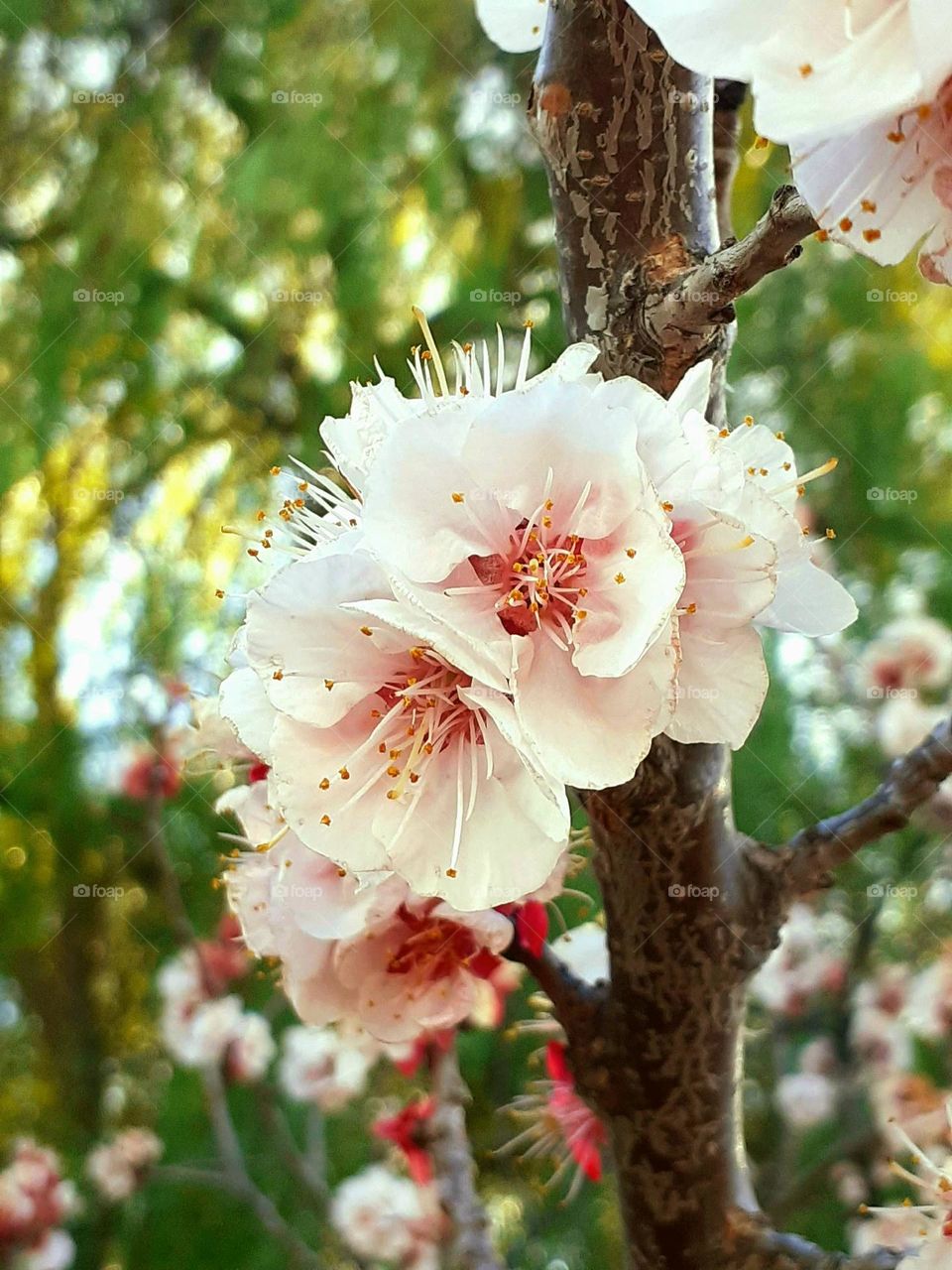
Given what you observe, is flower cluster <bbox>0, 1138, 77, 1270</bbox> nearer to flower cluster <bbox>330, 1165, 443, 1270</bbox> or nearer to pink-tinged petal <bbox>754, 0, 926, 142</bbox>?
flower cluster <bbox>330, 1165, 443, 1270</bbox>

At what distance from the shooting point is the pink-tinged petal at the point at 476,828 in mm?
263

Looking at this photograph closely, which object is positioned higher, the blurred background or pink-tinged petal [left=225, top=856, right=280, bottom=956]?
the blurred background

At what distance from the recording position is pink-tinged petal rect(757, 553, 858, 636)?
0.28m

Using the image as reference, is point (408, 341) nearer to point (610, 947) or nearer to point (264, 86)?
point (264, 86)

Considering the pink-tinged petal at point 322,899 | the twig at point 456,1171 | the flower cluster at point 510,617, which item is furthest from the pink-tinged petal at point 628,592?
the twig at point 456,1171

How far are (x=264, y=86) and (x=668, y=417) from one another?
1.33 metres

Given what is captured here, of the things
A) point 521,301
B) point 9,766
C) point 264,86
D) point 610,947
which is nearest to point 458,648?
point 610,947

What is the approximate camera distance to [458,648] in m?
0.24

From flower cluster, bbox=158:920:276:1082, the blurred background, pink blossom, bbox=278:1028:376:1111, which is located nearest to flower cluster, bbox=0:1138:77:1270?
the blurred background

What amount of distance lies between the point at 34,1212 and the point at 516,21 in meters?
1.61

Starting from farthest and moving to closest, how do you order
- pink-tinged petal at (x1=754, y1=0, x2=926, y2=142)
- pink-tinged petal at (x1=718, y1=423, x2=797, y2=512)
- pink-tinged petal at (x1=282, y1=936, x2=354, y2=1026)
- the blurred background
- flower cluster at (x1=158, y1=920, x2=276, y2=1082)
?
flower cluster at (x1=158, y1=920, x2=276, y2=1082), the blurred background, pink-tinged petal at (x1=282, y1=936, x2=354, y2=1026), pink-tinged petal at (x1=718, y1=423, x2=797, y2=512), pink-tinged petal at (x1=754, y1=0, x2=926, y2=142)

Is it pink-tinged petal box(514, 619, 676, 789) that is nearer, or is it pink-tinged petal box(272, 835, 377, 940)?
pink-tinged petal box(514, 619, 676, 789)

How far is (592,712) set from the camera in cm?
26

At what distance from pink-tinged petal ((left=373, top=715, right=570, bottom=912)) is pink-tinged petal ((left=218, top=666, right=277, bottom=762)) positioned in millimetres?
37
